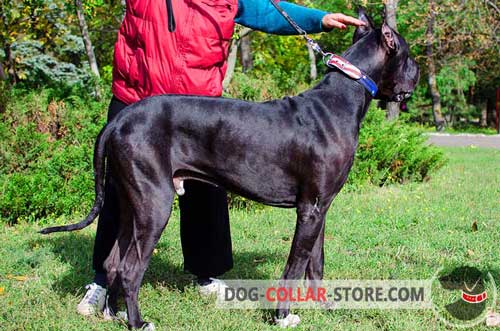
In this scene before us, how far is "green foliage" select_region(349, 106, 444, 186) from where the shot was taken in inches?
370

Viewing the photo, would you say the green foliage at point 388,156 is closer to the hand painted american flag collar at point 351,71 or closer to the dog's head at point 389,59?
the dog's head at point 389,59

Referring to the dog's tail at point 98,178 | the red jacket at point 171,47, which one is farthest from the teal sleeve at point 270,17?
the dog's tail at point 98,178

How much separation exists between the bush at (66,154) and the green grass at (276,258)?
34 centimetres

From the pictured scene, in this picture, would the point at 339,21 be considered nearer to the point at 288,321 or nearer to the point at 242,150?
the point at 242,150

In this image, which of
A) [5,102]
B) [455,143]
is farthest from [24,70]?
[455,143]

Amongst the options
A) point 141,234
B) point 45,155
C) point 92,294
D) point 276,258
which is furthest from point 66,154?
point 141,234

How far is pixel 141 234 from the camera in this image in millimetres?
3697

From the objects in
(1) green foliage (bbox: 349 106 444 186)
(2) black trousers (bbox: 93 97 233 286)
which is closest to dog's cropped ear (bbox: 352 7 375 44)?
(2) black trousers (bbox: 93 97 233 286)

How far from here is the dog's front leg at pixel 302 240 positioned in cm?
374

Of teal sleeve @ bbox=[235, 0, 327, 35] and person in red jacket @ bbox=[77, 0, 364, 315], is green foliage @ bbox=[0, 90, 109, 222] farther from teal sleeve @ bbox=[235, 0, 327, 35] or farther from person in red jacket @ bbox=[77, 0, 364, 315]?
teal sleeve @ bbox=[235, 0, 327, 35]

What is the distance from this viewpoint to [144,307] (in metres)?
4.24

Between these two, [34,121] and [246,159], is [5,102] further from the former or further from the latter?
[246,159]

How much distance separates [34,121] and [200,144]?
5.47 metres

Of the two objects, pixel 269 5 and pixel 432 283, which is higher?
pixel 269 5
